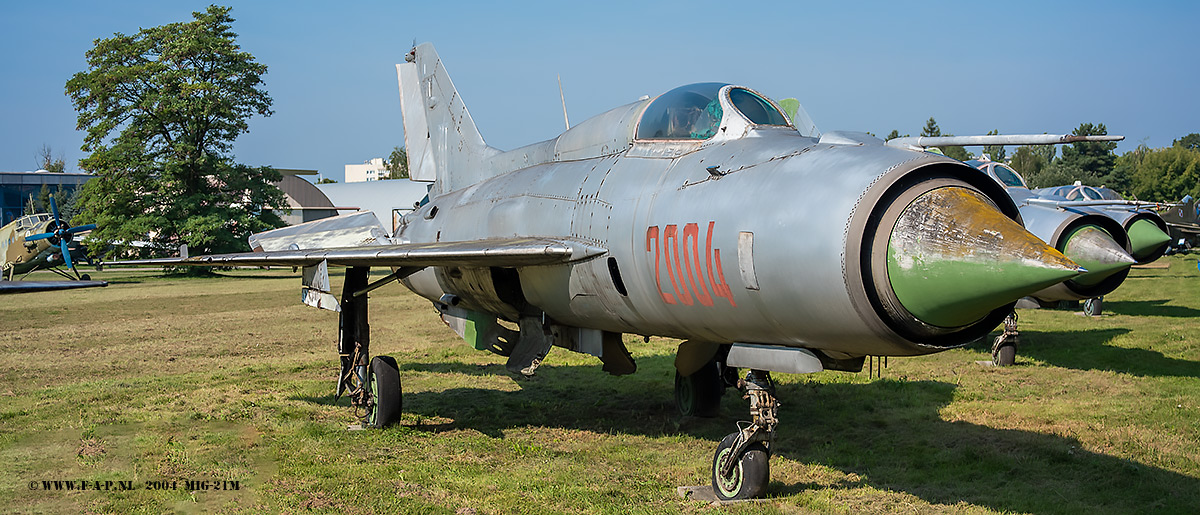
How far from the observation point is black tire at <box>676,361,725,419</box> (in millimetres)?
9211

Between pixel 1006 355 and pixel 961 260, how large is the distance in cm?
929

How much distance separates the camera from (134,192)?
4319cm

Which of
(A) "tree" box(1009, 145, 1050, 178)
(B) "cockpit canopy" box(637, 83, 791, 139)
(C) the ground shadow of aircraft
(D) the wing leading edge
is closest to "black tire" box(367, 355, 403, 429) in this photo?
(C) the ground shadow of aircraft

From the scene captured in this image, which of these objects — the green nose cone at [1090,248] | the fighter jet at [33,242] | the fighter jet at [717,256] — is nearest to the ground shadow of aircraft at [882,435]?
the fighter jet at [717,256]

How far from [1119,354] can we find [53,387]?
15.1 meters

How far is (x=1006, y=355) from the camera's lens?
1263cm

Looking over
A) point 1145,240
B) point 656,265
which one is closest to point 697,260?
point 656,265

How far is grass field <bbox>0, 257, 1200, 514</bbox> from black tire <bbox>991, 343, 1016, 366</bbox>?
390 millimetres

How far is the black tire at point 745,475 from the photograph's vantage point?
6.00 m

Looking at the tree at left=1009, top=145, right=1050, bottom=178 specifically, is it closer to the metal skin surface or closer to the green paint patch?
the green paint patch

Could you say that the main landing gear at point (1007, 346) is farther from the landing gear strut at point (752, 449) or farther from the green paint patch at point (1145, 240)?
the landing gear strut at point (752, 449)

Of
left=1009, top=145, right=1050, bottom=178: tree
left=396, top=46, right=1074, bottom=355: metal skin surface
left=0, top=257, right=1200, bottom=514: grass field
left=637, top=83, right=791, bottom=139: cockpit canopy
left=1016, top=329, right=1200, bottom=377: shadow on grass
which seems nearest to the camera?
left=396, top=46, right=1074, bottom=355: metal skin surface

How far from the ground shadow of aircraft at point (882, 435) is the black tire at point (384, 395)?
308 mm

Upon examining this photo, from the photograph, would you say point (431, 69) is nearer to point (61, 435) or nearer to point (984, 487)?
point (61, 435)
